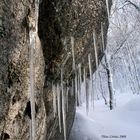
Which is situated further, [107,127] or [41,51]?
[107,127]

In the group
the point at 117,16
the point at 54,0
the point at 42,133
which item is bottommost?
the point at 42,133

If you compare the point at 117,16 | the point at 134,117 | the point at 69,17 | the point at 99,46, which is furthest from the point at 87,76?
the point at 117,16

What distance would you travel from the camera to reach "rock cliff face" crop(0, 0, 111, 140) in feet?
12.0

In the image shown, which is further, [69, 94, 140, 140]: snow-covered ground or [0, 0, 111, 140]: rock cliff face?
[69, 94, 140, 140]: snow-covered ground

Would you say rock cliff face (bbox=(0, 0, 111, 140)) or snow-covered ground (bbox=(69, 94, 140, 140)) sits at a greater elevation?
rock cliff face (bbox=(0, 0, 111, 140))

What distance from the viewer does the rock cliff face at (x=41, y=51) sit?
144 inches

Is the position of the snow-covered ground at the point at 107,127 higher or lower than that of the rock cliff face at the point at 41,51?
lower

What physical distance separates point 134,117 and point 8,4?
801 cm

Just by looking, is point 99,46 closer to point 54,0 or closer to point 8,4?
point 54,0

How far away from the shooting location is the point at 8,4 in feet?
11.9

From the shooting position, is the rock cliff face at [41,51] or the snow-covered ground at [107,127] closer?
the rock cliff face at [41,51]

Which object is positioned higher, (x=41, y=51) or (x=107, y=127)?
(x=41, y=51)

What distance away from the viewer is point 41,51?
186 inches

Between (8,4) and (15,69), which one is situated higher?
(8,4)
